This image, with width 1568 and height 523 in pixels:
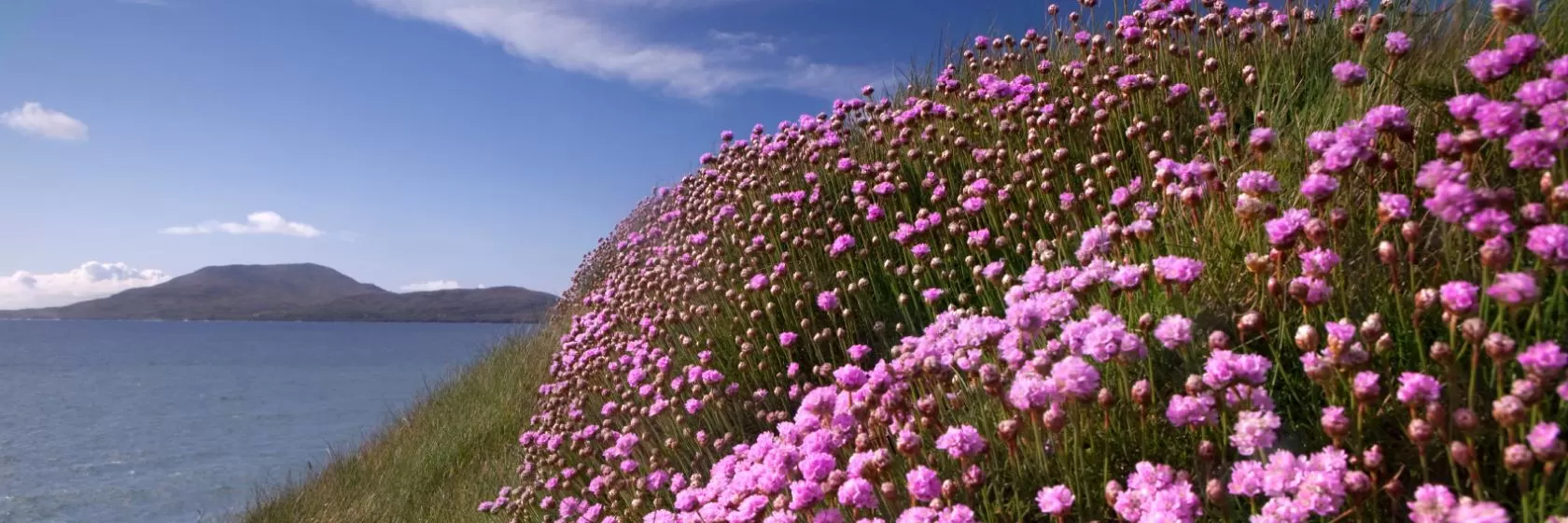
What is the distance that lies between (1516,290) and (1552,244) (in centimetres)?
13

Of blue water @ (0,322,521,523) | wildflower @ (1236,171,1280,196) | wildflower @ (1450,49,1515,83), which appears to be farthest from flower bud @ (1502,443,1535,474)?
blue water @ (0,322,521,523)

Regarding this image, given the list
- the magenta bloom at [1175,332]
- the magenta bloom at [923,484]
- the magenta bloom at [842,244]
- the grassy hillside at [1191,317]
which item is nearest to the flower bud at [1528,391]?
the grassy hillside at [1191,317]

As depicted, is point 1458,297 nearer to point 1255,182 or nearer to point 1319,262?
point 1319,262

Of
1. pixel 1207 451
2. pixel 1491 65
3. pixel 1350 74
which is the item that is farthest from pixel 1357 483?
pixel 1350 74

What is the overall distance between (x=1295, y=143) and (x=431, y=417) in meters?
9.14

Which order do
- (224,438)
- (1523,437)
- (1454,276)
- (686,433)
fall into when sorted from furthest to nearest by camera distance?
1. (224,438)
2. (686,433)
3. (1454,276)
4. (1523,437)

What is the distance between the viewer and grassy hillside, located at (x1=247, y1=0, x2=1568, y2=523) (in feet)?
6.61

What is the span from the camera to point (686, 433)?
16.8ft

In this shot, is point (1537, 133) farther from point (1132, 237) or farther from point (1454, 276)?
point (1132, 237)

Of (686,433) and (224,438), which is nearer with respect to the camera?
(686,433)

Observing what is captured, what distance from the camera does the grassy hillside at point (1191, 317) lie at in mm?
2016

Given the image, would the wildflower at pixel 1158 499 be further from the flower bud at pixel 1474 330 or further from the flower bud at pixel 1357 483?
the flower bud at pixel 1474 330

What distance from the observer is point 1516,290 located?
183 cm

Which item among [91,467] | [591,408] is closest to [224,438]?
[91,467]
